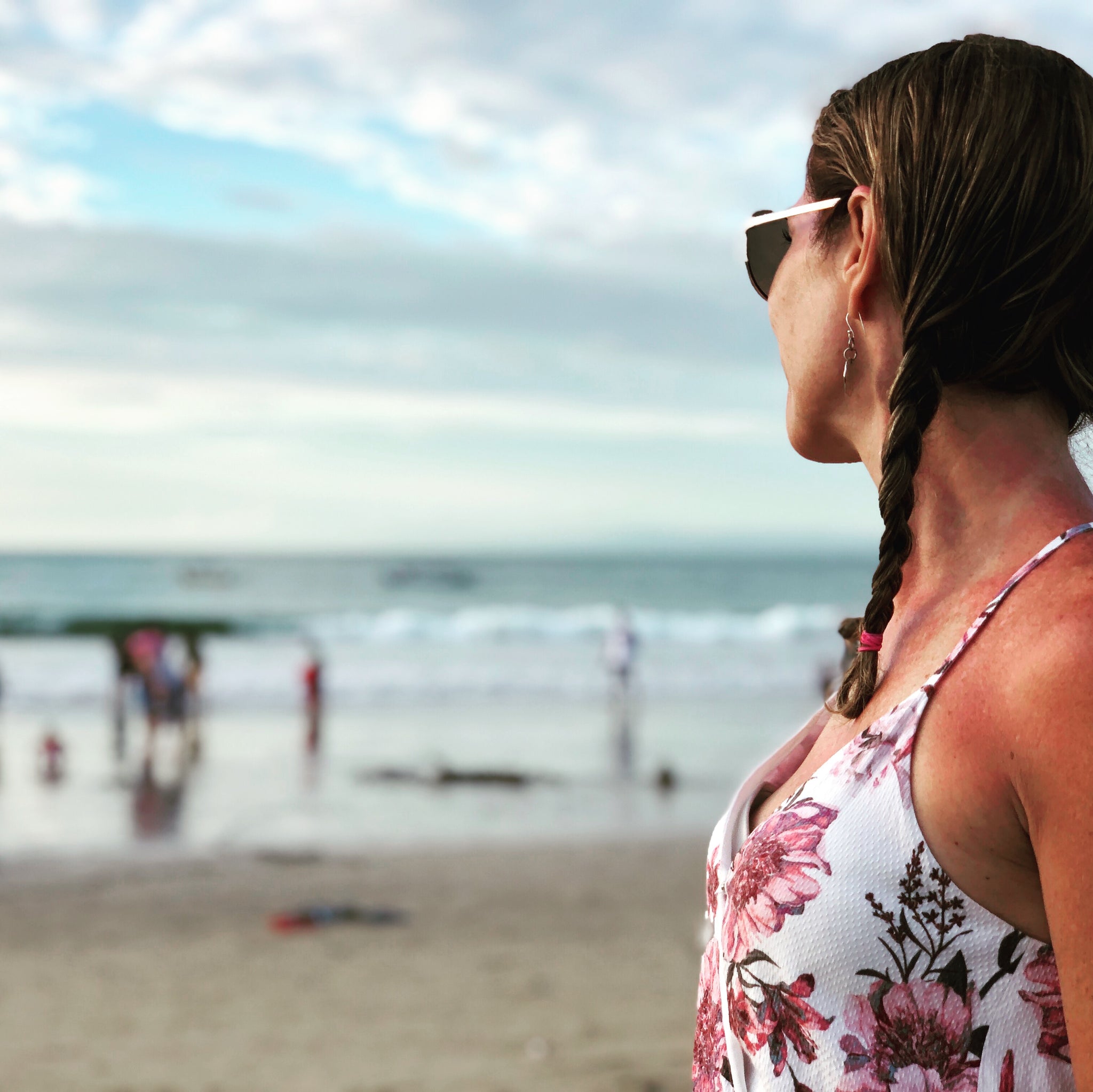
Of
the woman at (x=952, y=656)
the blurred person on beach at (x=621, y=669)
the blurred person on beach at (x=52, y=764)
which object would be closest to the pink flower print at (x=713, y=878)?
the woman at (x=952, y=656)

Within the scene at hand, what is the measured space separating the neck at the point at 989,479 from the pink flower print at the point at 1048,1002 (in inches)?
15.5

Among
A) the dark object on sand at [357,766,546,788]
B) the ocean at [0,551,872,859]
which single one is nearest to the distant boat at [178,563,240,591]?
the ocean at [0,551,872,859]

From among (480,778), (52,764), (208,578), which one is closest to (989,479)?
(480,778)

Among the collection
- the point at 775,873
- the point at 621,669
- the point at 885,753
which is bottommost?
the point at 621,669

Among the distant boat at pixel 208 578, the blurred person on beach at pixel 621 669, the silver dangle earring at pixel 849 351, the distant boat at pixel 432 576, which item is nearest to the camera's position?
the silver dangle earring at pixel 849 351

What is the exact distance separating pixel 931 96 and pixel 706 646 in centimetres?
3056

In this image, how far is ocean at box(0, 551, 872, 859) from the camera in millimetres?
11672

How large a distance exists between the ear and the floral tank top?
0.36 meters

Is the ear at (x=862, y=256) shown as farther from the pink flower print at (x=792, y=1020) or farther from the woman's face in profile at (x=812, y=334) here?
the pink flower print at (x=792, y=1020)

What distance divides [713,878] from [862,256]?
78 cm

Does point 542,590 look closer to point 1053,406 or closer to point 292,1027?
point 292,1027

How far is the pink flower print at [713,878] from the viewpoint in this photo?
1.37 meters

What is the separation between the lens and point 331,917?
8477 mm

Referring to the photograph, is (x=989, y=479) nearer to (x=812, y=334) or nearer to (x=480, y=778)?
(x=812, y=334)
